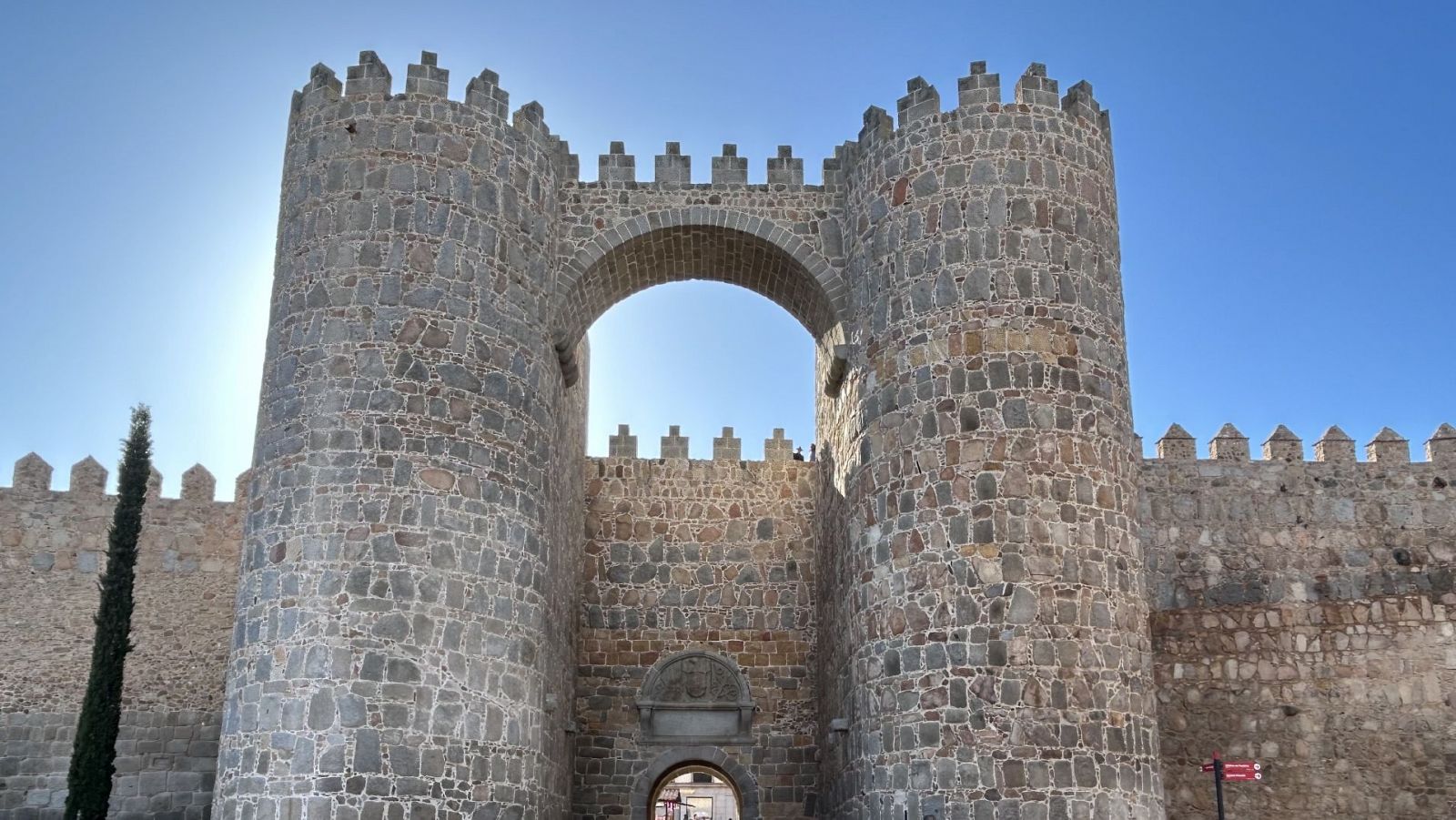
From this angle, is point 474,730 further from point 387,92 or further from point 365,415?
point 387,92

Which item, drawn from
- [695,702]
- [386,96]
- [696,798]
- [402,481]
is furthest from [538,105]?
[696,798]

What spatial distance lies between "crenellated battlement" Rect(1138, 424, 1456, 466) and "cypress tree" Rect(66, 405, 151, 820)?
13.4m

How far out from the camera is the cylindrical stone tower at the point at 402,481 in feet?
40.9

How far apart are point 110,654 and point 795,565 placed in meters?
8.67

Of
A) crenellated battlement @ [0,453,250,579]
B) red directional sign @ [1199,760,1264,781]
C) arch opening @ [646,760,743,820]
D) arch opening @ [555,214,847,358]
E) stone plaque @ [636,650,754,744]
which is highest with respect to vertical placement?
arch opening @ [555,214,847,358]

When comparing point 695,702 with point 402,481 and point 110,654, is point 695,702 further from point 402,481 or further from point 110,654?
point 110,654

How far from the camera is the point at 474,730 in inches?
510

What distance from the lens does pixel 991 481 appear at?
13133mm

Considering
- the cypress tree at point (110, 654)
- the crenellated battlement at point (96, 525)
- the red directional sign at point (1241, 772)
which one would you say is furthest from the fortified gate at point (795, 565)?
the cypress tree at point (110, 654)

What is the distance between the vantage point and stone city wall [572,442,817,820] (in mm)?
17250

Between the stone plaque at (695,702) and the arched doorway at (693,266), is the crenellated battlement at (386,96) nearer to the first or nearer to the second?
the arched doorway at (693,266)

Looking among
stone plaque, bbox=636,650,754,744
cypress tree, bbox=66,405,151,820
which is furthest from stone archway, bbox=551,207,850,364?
cypress tree, bbox=66,405,151,820

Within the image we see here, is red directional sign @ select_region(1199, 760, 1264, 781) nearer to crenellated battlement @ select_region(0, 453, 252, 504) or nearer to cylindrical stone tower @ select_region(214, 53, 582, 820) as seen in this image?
cylindrical stone tower @ select_region(214, 53, 582, 820)

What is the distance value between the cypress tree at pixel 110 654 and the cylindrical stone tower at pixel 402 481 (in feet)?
12.6
